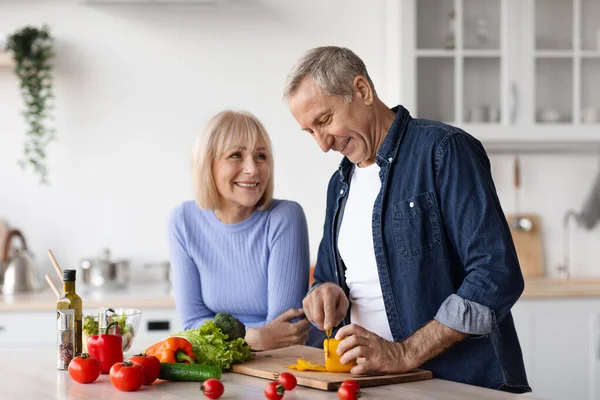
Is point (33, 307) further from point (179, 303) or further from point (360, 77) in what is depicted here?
point (360, 77)

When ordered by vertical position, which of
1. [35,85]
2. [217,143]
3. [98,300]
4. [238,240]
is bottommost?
[98,300]

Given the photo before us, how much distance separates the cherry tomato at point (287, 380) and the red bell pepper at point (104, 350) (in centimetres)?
48

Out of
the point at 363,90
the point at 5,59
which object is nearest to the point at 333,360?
A: the point at 363,90

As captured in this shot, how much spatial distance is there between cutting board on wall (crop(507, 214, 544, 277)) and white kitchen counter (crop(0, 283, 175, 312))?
191 centimetres

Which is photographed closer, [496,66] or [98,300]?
[98,300]

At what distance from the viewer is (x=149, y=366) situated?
1.89 meters

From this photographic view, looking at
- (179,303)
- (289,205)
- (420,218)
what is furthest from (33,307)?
(420,218)

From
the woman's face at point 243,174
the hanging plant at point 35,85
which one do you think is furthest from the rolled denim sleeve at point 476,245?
the hanging plant at point 35,85

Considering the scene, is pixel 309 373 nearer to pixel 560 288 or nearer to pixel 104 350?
pixel 104 350

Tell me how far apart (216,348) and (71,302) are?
0.39m

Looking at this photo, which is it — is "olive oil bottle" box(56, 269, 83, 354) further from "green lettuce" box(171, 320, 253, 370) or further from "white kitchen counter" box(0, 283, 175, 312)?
"white kitchen counter" box(0, 283, 175, 312)

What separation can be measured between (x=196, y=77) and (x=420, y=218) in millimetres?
2634

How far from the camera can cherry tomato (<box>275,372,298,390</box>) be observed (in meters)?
1.79

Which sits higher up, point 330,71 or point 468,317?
point 330,71
